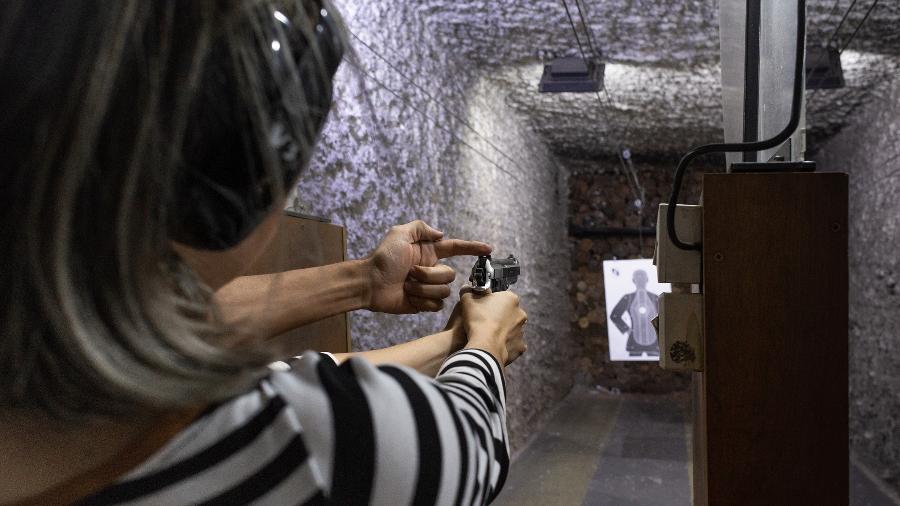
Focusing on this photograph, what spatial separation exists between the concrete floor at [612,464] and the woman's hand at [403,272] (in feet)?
7.08

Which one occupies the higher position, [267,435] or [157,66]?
[157,66]

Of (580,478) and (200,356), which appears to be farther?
(580,478)

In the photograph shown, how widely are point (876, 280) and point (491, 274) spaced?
2.97m

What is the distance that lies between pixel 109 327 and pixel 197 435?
73 millimetres

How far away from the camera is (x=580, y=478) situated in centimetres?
335

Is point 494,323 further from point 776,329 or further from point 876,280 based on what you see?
point 876,280

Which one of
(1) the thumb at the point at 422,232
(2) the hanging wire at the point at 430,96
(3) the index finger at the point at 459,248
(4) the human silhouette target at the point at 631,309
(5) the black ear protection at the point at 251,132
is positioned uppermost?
(2) the hanging wire at the point at 430,96

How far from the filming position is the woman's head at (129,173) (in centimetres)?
32

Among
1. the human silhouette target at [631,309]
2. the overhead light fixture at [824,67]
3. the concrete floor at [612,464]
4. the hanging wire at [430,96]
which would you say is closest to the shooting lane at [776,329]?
the hanging wire at [430,96]

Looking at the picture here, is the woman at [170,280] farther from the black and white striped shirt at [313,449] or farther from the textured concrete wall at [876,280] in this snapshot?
the textured concrete wall at [876,280]

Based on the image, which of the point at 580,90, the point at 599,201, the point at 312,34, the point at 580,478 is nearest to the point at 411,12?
the point at 580,90

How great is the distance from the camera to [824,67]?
108 inches

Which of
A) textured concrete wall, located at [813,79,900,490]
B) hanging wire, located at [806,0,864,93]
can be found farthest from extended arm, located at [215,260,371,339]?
textured concrete wall, located at [813,79,900,490]

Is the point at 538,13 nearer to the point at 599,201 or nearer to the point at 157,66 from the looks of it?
the point at 157,66
